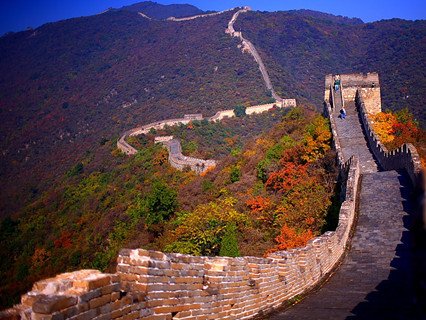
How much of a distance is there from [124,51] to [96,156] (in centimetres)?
7297

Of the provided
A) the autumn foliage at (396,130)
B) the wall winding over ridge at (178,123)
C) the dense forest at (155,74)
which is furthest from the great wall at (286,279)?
the dense forest at (155,74)

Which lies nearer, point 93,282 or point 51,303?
point 51,303

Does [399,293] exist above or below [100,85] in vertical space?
below

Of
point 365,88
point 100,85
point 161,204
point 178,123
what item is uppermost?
point 100,85

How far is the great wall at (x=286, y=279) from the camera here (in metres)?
3.94

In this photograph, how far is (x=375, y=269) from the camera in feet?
33.8

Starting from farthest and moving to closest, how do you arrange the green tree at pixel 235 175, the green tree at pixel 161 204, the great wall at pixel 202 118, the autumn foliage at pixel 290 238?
the great wall at pixel 202 118, the green tree at pixel 235 175, the green tree at pixel 161 204, the autumn foliage at pixel 290 238

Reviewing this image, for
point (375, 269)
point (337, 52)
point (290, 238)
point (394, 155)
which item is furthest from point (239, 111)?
point (375, 269)

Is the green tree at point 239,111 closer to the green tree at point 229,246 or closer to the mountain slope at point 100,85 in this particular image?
the mountain slope at point 100,85

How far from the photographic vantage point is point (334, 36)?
12506 cm

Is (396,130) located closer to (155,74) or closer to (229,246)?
(229,246)

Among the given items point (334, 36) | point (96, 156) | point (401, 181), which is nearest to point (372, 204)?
Answer: point (401, 181)

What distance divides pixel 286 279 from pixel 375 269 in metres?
2.85

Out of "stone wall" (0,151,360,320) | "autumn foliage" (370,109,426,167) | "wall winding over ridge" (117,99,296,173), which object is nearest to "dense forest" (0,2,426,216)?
"wall winding over ridge" (117,99,296,173)
